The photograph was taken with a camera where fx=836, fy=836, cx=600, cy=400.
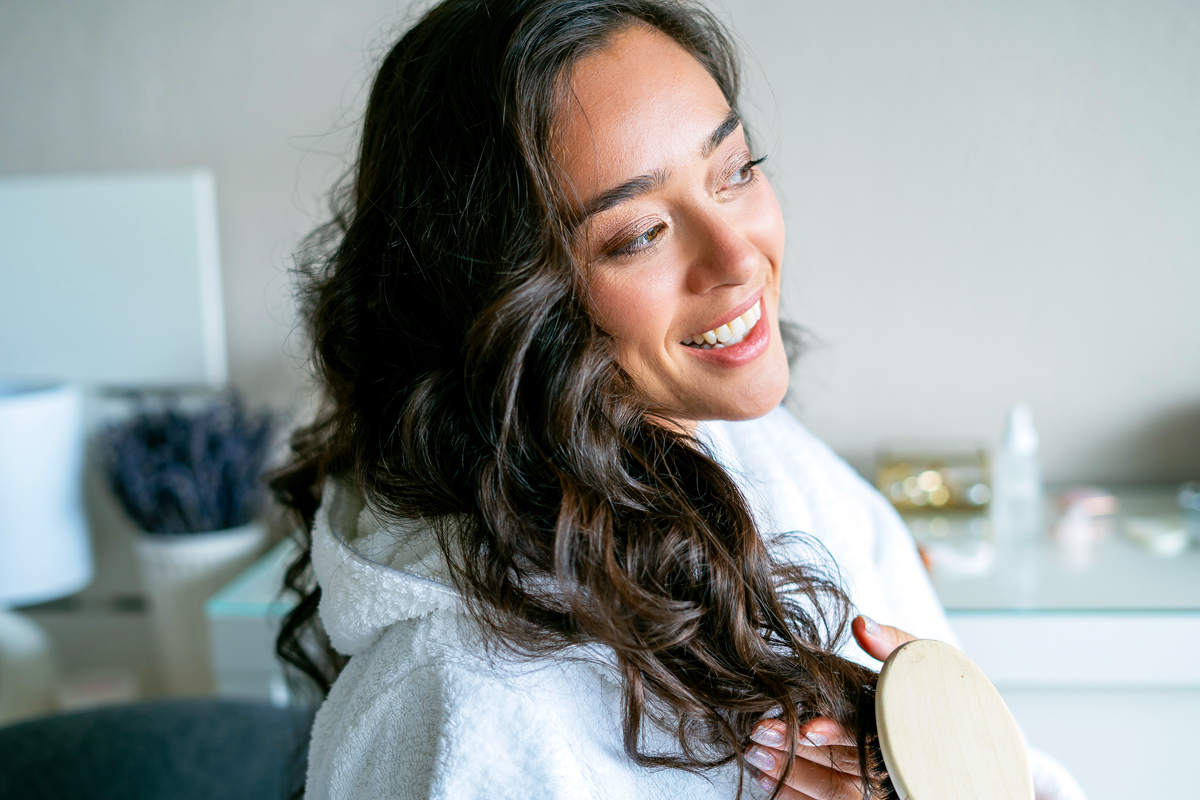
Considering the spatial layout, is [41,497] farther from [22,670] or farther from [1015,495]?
[1015,495]

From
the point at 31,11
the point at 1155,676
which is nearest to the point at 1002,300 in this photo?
the point at 1155,676

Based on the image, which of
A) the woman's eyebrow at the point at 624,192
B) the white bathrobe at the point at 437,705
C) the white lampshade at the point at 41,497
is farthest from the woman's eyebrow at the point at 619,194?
the white lampshade at the point at 41,497

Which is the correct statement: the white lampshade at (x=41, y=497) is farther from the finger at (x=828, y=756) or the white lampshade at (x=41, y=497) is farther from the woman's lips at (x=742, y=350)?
the finger at (x=828, y=756)

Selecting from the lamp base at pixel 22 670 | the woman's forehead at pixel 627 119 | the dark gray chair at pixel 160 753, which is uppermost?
the woman's forehead at pixel 627 119

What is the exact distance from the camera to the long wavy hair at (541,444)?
0.60 meters

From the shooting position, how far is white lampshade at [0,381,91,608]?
4.79ft

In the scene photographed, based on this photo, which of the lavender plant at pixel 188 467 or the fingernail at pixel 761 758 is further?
the lavender plant at pixel 188 467

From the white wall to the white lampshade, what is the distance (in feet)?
1.39

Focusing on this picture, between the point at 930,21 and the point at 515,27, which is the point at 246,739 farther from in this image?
the point at 930,21

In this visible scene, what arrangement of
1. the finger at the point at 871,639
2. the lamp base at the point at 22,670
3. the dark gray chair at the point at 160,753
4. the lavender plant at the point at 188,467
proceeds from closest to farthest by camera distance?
1. the finger at the point at 871,639
2. the dark gray chair at the point at 160,753
3. the lavender plant at the point at 188,467
4. the lamp base at the point at 22,670

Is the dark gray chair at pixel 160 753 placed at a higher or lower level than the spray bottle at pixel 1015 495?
lower

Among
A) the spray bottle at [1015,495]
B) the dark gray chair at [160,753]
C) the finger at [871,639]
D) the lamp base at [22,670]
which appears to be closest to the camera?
the finger at [871,639]

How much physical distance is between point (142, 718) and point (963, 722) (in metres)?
1.04

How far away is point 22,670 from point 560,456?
4.93 feet
